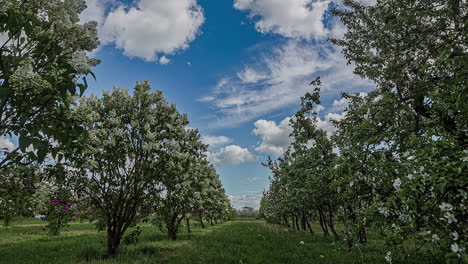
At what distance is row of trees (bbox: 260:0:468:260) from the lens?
3.15 meters

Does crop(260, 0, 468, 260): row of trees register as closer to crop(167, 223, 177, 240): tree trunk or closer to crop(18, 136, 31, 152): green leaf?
crop(18, 136, 31, 152): green leaf

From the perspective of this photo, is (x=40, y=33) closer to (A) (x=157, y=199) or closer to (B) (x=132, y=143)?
(B) (x=132, y=143)

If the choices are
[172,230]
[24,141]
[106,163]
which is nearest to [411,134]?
[24,141]

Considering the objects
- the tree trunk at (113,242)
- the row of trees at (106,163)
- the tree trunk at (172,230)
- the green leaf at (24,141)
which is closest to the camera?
the green leaf at (24,141)

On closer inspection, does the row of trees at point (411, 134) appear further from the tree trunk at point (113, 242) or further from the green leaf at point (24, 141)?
the tree trunk at point (113, 242)

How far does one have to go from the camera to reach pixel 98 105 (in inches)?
362

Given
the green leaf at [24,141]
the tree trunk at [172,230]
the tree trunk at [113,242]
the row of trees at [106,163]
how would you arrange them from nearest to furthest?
the green leaf at [24,141], the row of trees at [106,163], the tree trunk at [113,242], the tree trunk at [172,230]

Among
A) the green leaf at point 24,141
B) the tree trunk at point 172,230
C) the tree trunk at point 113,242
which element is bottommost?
the tree trunk at point 172,230

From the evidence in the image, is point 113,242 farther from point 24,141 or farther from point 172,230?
point 24,141

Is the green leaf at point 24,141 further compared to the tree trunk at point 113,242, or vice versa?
the tree trunk at point 113,242


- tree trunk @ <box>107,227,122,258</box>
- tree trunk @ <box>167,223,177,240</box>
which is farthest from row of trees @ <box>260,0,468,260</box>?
tree trunk @ <box>167,223,177,240</box>

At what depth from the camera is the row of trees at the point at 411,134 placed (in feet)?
10.3

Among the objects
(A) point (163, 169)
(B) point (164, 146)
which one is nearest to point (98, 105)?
(B) point (164, 146)

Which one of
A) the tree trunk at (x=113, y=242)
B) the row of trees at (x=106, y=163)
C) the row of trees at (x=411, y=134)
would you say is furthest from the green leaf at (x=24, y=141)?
the tree trunk at (x=113, y=242)
